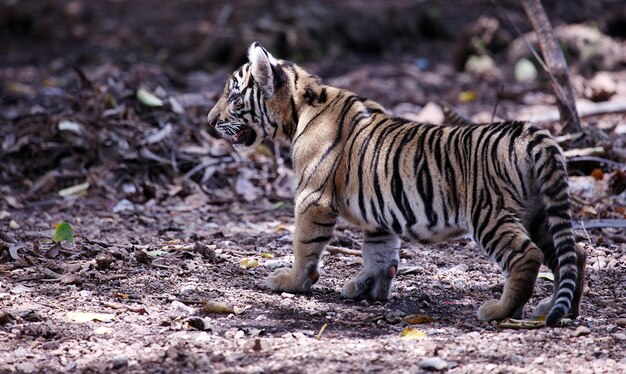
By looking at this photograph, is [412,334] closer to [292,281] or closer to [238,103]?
[292,281]

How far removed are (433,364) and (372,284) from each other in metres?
1.49

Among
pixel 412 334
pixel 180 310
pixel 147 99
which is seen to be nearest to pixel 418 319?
pixel 412 334

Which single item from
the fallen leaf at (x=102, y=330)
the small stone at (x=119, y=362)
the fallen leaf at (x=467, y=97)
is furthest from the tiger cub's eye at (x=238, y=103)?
the fallen leaf at (x=467, y=97)

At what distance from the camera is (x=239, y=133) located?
621 centimetres

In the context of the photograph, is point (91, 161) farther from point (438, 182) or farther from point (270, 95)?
point (438, 182)

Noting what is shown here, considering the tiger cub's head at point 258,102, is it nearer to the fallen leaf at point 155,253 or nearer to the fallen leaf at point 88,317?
the fallen leaf at point 155,253

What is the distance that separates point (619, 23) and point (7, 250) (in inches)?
461

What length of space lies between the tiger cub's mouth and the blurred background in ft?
7.65

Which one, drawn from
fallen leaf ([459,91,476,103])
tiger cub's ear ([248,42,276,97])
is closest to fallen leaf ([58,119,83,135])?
tiger cub's ear ([248,42,276,97])

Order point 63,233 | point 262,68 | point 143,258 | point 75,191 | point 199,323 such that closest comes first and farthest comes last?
point 199,323
point 262,68
point 143,258
point 63,233
point 75,191

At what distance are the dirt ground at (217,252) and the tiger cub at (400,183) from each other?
0.28 m

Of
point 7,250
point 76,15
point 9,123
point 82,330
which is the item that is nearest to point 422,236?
point 82,330

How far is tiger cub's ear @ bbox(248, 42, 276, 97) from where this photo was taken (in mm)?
5902

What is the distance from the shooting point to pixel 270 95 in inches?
237
